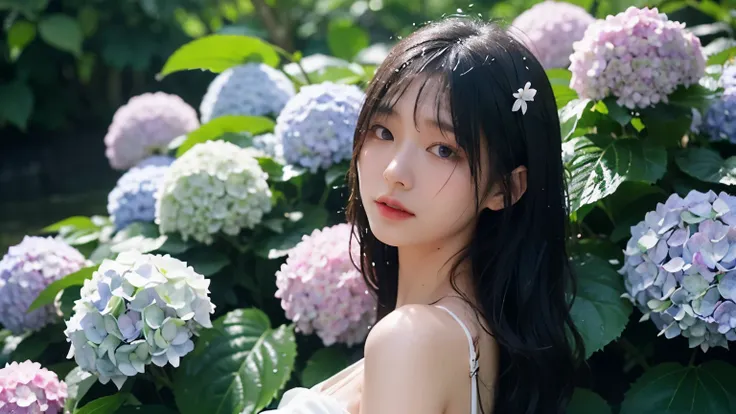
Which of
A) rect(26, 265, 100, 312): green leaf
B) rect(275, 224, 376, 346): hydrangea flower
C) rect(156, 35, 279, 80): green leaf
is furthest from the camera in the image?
rect(156, 35, 279, 80): green leaf

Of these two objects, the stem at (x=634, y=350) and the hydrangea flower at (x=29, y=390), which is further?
the stem at (x=634, y=350)

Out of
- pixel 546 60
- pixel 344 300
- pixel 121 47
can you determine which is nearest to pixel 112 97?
pixel 121 47

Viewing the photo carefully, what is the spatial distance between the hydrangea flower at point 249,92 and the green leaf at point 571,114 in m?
1.02

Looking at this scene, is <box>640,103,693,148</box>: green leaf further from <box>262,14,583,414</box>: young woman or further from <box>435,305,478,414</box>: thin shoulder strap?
<box>435,305,478,414</box>: thin shoulder strap

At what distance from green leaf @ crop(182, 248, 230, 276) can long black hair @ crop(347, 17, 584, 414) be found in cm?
58

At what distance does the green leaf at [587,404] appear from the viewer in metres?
1.72

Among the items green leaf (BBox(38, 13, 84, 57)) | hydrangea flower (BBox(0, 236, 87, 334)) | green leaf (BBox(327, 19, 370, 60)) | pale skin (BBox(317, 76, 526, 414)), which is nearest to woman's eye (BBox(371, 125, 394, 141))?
pale skin (BBox(317, 76, 526, 414))

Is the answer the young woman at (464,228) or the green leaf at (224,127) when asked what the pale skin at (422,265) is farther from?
the green leaf at (224,127)

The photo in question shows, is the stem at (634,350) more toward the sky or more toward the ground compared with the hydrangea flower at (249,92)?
more toward the ground

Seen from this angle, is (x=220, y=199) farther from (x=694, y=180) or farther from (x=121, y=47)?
(x=121, y=47)

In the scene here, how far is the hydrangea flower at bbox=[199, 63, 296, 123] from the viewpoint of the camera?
8.75ft

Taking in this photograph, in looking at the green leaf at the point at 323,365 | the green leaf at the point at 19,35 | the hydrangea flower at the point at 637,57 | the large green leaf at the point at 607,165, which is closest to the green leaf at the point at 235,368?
the green leaf at the point at 323,365

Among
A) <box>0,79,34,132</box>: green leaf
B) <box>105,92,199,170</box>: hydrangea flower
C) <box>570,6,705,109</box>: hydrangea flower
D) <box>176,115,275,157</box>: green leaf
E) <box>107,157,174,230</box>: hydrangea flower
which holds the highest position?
<box>570,6,705,109</box>: hydrangea flower

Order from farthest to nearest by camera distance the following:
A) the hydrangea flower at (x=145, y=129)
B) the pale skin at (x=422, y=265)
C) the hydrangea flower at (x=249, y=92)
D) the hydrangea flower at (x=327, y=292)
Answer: the hydrangea flower at (x=145, y=129), the hydrangea flower at (x=249, y=92), the hydrangea flower at (x=327, y=292), the pale skin at (x=422, y=265)
